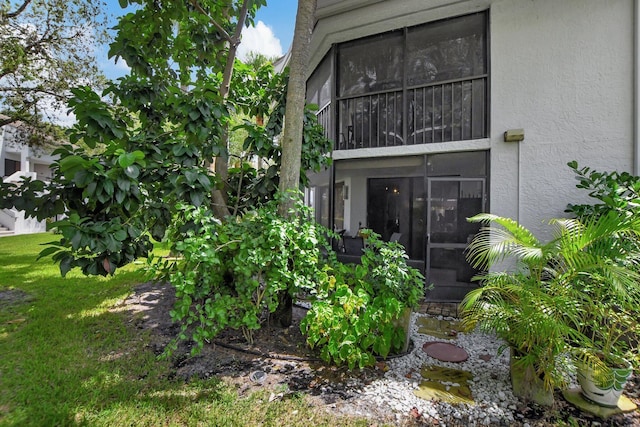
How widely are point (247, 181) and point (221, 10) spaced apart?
337 centimetres

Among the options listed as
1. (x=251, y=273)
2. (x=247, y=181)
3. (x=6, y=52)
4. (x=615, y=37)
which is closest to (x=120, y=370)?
(x=251, y=273)

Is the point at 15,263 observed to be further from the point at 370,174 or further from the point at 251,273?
the point at 370,174

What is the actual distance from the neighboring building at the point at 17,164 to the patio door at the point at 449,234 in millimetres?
14789

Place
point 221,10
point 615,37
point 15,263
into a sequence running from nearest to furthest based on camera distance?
1. point 615,37
2. point 221,10
3. point 15,263

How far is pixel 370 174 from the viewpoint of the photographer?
720 cm

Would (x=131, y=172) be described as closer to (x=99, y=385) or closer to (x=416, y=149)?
(x=99, y=385)

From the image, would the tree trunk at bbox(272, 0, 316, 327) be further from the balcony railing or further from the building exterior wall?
the balcony railing

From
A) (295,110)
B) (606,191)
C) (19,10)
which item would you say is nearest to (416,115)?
(295,110)

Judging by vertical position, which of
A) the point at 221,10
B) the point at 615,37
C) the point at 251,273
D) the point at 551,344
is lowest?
the point at 551,344

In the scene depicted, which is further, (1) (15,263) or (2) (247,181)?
(1) (15,263)

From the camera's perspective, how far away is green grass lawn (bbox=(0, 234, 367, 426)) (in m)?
2.74

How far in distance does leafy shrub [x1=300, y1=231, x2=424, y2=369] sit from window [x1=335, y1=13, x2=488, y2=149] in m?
3.59

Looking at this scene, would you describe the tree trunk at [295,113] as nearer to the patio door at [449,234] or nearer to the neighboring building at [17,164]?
the patio door at [449,234]

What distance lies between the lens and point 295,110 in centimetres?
441
